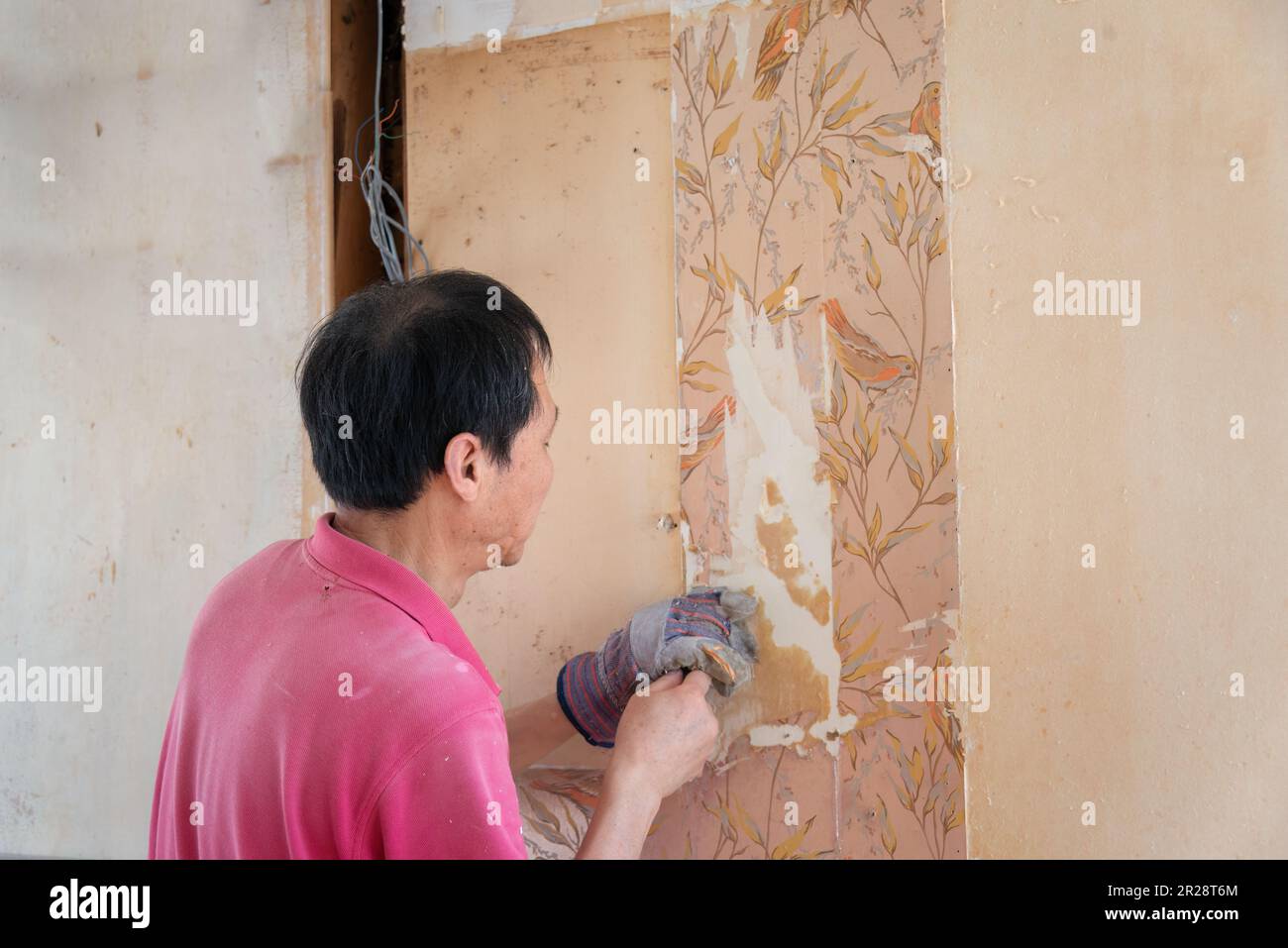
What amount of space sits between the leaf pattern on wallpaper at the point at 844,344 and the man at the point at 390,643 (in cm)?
23

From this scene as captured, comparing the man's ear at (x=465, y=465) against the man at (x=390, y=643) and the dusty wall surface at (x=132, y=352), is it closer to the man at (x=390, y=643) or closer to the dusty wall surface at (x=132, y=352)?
the man at (x=390, y=643)

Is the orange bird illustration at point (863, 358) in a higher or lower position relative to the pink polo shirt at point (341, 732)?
higher

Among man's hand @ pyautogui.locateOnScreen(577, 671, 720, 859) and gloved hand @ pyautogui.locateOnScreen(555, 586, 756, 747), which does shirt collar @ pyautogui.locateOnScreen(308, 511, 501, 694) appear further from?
gloved hand @ pyautogui.locateOnScreen(555, 586, 756, 747)

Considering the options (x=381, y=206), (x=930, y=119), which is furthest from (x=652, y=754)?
(x=381, y=206)

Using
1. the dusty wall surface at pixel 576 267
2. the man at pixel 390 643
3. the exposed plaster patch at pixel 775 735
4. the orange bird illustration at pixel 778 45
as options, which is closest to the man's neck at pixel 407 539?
the man at pixel 390 643

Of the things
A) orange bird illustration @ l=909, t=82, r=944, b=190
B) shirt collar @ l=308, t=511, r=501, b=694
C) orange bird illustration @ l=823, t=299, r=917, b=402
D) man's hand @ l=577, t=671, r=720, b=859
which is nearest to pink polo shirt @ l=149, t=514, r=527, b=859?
shirt collar @ l=308, t=511, r=501, b=694

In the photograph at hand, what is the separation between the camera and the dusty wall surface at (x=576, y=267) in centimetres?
156

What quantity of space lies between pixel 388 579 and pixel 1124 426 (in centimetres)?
97

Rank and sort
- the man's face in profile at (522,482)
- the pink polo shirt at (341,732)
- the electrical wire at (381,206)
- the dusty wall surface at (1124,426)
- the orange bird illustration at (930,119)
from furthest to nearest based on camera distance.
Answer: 1. the electrical wire at (381,206)
2. the orange bird illustration at (930,119)
3. the dusty wall surface at (1124,426)
4. the man's face in profile at (522,482)
5. the pink polo shirt at (341,732)

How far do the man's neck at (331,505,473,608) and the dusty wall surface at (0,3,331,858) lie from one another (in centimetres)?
72

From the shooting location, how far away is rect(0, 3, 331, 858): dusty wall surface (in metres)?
1.82

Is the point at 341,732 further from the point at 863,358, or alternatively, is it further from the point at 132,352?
the point at 132,352

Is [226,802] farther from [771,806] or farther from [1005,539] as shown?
[1005,539]
